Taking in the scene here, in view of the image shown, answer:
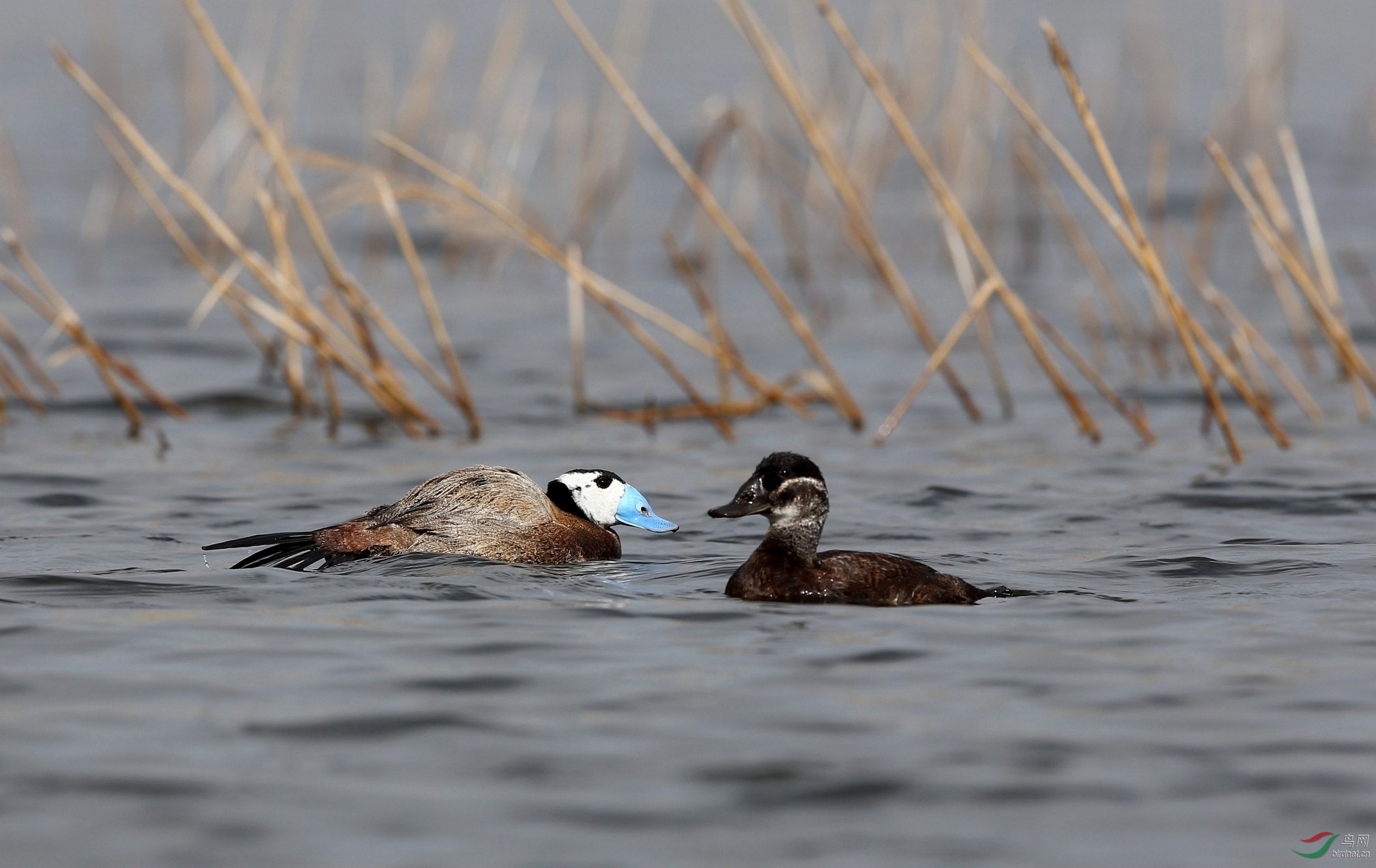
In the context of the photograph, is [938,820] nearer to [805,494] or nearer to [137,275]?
[805,494]

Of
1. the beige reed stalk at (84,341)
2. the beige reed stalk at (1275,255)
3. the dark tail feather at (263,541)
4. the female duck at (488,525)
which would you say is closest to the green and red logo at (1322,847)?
the female duck at (488,525)

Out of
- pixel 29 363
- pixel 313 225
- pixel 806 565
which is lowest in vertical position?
pixel 806 565

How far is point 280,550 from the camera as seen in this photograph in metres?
8.04

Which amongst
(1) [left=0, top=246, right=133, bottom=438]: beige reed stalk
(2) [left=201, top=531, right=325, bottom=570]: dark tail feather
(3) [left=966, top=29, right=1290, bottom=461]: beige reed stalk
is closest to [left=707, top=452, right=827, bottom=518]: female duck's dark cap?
(2) [left=201, top=531, right=325, bottom=570]: dark tail feather

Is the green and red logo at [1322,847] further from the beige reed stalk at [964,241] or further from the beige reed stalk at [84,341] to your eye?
the beige reed stalk at [84,341]

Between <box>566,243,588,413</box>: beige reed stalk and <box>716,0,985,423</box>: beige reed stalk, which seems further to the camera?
<box>566,243,588,413</box>: beige reed stalk

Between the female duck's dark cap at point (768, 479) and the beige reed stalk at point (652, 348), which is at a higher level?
the beige reed stalk at point (652, 348)

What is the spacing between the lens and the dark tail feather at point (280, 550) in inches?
311

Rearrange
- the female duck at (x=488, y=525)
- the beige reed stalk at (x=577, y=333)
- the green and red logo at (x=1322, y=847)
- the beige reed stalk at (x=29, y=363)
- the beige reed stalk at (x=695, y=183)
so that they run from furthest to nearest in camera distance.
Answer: the beige reed stalk at (x=29, y=363) < the beige reed stalk at (x=577, y=333) < the beige reed stalk at (x=695, y=183) < the female duck at (x=488, y=525) < the green and red logo at (x=1322, y=847)

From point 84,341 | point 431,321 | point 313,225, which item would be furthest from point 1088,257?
point 84,341

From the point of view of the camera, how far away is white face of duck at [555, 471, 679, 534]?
895 centimetres

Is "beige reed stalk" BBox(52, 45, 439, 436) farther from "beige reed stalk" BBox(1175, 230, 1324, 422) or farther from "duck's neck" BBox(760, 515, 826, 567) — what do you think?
"beige reed stalk" BBox(1175, 230, 1324, 422)

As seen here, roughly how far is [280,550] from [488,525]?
0.99 m

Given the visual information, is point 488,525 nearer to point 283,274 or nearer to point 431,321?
point 431,321
